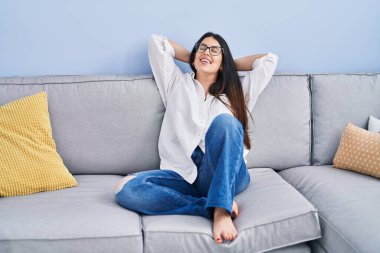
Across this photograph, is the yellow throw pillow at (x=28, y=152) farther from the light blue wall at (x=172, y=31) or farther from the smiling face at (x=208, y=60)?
the smiling face at (x=208, y=60)

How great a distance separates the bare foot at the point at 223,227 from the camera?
138 centimetres

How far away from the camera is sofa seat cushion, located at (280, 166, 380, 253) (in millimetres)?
1352

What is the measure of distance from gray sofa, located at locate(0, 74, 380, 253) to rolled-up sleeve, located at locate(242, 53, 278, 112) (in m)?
0.09

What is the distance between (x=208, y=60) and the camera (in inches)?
73.6

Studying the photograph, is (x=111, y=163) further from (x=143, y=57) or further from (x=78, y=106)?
(x=143, y=57)

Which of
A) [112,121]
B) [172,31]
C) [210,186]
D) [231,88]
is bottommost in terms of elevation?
[210,186]

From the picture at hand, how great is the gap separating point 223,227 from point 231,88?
74 cm

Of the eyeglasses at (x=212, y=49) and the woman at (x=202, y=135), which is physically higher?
the eyeglasses at (x=212, y=49)

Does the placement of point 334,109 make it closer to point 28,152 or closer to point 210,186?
point 210,186

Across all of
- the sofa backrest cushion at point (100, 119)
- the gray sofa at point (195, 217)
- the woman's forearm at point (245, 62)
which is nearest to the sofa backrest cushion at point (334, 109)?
the gray sofa at point (195, 217)

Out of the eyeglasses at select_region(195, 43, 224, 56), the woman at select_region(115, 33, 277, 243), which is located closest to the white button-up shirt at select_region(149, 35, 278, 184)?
the woman at select_region(115, 33, 277, 243)

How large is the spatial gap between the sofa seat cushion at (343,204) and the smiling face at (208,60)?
0.66m

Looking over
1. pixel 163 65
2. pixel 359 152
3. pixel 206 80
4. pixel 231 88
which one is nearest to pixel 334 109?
pixel 359 152

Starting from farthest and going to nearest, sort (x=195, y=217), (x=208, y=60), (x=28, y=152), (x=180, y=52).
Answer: (x=180, y=52), (x=208, y=60), (x=28, y=152), (x=195, y=217)
